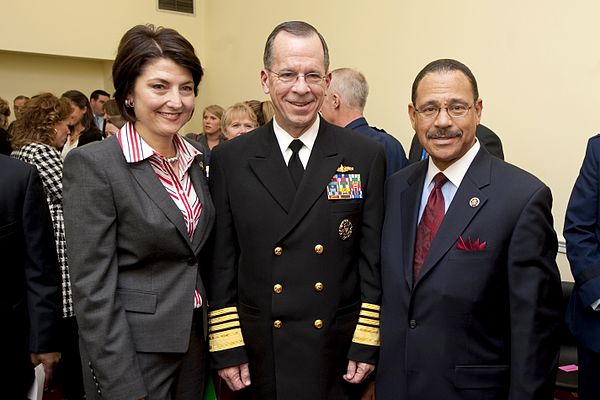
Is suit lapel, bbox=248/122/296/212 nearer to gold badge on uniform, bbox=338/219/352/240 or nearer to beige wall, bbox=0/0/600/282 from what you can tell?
gold badge on uniform, bbox=338/219/352/240

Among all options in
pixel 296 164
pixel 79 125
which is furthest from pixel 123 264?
pixel 79 125

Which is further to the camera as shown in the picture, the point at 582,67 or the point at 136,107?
the point at 582,67

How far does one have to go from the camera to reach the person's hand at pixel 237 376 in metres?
1.84

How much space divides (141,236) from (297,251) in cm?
48

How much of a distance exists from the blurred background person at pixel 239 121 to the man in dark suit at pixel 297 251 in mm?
2032

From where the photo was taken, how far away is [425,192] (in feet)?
6.01

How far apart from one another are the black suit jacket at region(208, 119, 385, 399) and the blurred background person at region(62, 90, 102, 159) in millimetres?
3214

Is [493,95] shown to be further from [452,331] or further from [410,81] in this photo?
[452,331]

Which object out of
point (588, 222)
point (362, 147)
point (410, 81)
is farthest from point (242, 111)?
point (588, 222)

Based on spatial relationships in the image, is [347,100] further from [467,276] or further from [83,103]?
[83,103]

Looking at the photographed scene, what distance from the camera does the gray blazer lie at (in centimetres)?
158

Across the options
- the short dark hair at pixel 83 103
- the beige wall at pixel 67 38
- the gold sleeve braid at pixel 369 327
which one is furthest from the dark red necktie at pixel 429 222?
the beige wall at pixel 67 38

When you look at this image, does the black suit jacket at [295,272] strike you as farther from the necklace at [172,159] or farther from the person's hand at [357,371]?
the necklace at [172,159]

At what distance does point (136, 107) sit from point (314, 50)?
58 centimetres
